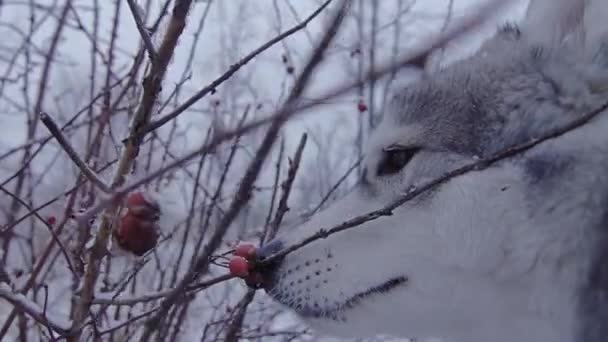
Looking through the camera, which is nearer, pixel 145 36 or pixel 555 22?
pixel 145 36

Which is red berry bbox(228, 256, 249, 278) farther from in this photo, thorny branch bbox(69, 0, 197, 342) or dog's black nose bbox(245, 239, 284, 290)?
thorny branch bbox(69, 0, 197, 342)

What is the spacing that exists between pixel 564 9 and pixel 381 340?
194 cm

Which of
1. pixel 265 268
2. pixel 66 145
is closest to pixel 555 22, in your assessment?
pixel 265 268

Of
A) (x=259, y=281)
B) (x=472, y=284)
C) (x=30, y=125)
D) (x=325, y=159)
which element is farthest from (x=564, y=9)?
(x=325, y=159)

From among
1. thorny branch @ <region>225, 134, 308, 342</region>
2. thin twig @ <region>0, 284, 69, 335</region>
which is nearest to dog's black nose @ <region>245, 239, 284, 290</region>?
thorny branch @ <region>225, 134, 308, 342</region>

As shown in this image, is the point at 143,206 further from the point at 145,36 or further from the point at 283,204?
the point at 283,204

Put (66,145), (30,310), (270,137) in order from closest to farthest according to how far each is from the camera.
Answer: (270,137), (66,145), (30,310)

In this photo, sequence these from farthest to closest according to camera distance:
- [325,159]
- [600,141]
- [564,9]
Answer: [325,159], [564,9], [600,141]

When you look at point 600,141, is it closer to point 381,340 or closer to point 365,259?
point 365,259

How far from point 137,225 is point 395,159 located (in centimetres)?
79

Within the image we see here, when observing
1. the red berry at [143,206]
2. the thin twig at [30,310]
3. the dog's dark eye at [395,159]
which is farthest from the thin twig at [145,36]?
the dog's dark eye at [395,159]

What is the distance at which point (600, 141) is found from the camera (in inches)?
56.4

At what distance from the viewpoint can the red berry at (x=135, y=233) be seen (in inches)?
46.8

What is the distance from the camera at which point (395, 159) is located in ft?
5.87
